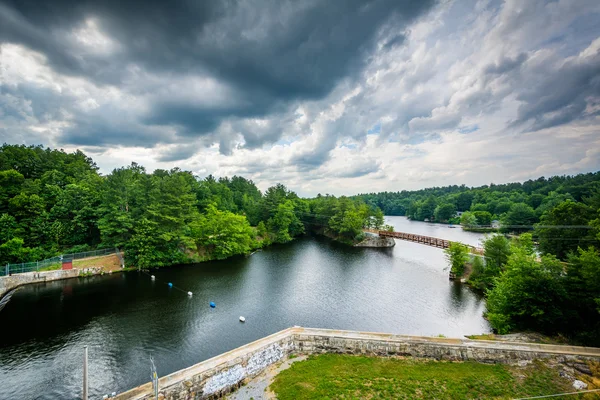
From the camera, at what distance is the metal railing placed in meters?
26.5

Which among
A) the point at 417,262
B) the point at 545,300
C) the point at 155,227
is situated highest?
the point at 155,227

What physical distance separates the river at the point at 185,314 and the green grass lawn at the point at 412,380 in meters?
6.48

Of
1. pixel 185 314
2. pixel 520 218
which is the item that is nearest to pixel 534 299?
pixel 185 314

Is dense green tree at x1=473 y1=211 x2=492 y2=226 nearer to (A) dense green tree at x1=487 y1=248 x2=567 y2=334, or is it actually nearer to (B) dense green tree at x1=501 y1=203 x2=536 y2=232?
(B) dense green tree at x1=501 y1=203 x2=536 y2=232

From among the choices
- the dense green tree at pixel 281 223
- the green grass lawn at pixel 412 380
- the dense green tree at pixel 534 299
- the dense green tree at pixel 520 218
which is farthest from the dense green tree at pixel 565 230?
the dense green tree at pixel 281 223

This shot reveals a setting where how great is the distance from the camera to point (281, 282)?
28859 millimetres

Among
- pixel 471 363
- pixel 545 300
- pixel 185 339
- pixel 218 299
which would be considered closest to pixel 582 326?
pixel 545 300

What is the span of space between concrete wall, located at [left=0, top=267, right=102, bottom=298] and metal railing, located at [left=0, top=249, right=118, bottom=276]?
0.86 meters

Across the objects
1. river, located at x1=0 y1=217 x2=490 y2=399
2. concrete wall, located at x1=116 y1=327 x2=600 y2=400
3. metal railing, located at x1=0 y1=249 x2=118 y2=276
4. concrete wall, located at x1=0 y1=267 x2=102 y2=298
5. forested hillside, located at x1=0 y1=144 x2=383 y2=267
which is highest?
forested hillside, located at x1=0 y1=144 x2=383 y2=267

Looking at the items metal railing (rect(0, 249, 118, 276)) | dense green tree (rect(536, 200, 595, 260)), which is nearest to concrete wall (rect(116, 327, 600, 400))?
dense green tree (rect(536, 200, 595, 260))

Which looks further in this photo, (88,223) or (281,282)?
(88,223)

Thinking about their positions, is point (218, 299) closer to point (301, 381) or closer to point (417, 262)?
point (301, 381)

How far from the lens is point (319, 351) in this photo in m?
13.5

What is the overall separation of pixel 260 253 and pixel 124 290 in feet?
71.1
